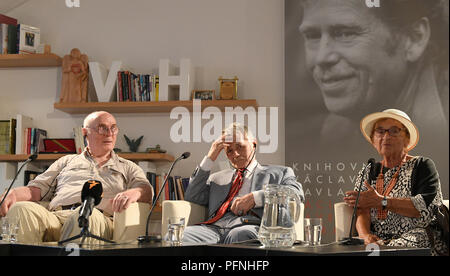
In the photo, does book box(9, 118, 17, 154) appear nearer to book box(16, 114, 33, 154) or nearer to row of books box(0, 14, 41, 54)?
book box(16, 114, 33, 154)

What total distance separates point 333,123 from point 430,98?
2.34ft

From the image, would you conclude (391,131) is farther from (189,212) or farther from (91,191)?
(91,191)

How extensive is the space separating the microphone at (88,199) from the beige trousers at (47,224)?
0.79m

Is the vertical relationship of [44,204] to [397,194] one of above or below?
below

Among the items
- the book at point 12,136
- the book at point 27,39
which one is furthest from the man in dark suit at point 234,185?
the book at point 27,39

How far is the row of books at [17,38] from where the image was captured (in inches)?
185

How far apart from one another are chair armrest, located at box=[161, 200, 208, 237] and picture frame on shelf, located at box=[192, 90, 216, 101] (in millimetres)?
1095

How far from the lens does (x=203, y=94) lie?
14.7ft

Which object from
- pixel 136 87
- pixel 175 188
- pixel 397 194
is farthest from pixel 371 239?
pixel 136 87

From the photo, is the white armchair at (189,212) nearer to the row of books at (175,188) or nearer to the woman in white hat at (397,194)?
the woman in white hat at (397,194)

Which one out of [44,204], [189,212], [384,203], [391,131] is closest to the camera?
[384,203]

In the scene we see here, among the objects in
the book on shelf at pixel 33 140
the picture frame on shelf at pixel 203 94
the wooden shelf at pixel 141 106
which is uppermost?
the picture frame on shelf at pixel 203 94

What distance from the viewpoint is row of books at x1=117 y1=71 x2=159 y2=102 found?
4527 mm

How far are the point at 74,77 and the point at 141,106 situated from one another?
0.63 m
